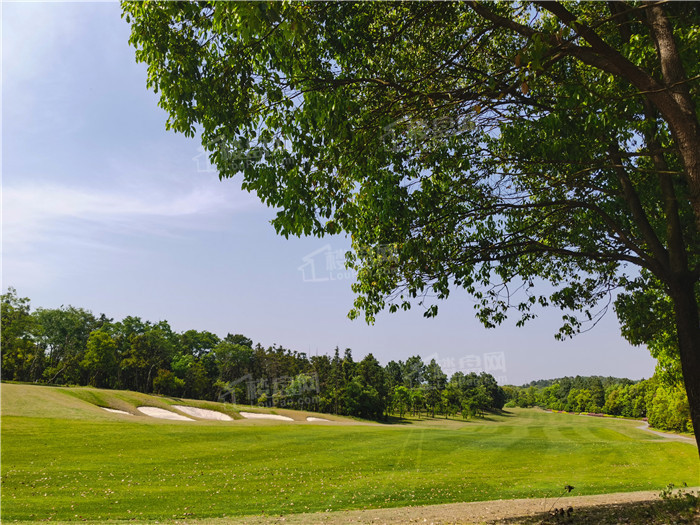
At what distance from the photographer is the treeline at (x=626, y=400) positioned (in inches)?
2008

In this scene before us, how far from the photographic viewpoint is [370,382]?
86438 millimetres

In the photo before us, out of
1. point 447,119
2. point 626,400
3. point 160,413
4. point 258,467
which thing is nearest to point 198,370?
point 160,413

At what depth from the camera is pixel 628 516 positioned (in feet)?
29.6

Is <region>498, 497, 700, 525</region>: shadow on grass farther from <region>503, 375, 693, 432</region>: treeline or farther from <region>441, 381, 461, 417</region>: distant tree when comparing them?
<region>441, 381, 461, 417</region>: distant tree

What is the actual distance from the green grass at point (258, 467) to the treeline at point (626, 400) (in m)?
8.18

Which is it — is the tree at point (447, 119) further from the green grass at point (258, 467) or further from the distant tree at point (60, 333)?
the distant tree at point (60, 333)

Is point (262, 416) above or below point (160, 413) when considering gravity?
below

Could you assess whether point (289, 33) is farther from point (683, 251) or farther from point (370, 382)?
point (370, 382)

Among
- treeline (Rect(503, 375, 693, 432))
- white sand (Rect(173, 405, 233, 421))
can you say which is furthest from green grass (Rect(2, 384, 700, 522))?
white sand (Rect(173, 405, 233, 421))

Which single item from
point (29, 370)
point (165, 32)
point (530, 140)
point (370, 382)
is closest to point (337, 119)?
point (165, 32)

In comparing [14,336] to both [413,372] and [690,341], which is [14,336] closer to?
[690,341]

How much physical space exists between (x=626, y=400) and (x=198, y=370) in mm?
94516

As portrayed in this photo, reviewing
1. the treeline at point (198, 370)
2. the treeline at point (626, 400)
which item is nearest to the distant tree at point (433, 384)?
the treeline at point (198, 370)

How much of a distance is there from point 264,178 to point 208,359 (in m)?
94.3
